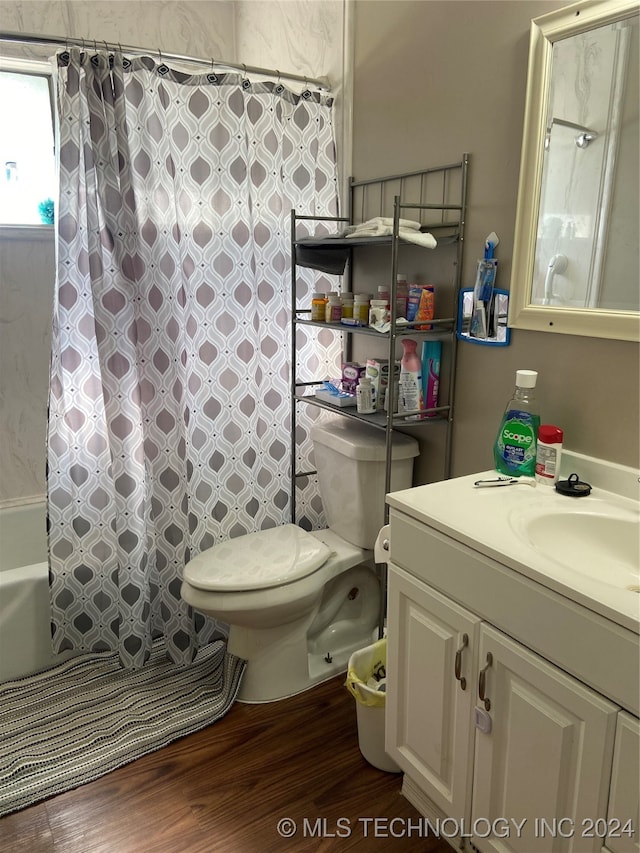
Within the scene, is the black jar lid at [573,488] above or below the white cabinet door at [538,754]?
above

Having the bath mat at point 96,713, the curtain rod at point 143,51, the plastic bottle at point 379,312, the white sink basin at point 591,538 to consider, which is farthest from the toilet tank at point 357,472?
the curtain rod at point 143,51

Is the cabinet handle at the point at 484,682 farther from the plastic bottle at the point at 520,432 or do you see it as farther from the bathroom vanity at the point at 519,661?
the plastic bottle at the point at 520,432

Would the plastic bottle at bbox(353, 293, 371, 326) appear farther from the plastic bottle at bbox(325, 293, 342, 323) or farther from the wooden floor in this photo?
the wooden floor

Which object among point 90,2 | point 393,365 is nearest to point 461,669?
point 393,365

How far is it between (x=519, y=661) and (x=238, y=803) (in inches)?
37.0

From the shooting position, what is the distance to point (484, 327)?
1741mm

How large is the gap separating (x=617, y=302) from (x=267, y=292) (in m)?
1.15

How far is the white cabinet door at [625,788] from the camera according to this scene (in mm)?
973

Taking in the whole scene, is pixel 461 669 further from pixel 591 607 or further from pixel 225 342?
pixel 225 342

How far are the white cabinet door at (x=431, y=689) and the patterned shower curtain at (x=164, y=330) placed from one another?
0.92 meters

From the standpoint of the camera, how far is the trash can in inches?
67.1

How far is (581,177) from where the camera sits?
143 cm

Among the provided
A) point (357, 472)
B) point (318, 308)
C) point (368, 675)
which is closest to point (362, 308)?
point (318, 308)

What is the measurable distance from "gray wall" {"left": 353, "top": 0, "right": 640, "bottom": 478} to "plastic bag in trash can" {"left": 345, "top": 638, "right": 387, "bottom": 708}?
58 centimetres
